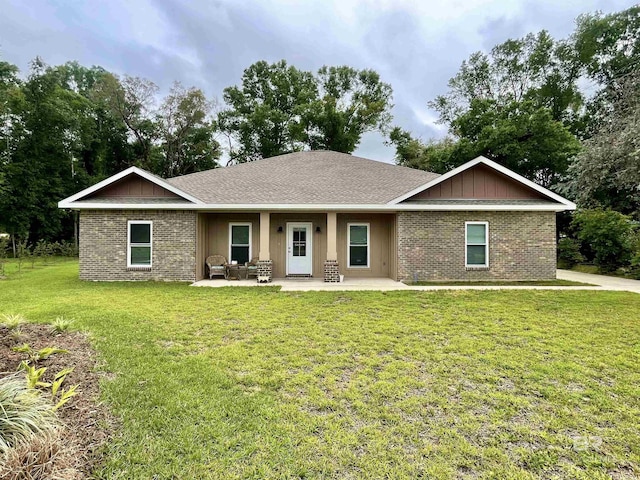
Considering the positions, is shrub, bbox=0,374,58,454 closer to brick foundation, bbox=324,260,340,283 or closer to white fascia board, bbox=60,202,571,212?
white fascia board, bbox=60,202,571,212

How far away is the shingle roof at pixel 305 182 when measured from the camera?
11.6m

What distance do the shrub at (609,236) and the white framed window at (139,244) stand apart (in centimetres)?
1670

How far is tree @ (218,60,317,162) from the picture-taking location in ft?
95.5

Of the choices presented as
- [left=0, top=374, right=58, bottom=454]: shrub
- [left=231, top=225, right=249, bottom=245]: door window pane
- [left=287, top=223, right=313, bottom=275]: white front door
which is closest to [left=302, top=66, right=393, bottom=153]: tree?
[left=287, top=223, right=313, bottom=275]: white front door

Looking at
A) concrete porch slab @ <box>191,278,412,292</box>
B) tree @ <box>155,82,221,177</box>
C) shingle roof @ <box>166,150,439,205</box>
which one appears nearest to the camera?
concrete porch slab @ <box>191,278,412,292</box>

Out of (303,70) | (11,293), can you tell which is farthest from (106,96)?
(11,293)

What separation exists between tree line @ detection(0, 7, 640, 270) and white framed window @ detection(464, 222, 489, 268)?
321 inches

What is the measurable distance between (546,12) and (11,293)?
102 ft

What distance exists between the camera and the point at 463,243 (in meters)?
11.3

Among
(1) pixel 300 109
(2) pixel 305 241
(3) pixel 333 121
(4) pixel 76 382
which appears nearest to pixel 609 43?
(3) pixel 333 121

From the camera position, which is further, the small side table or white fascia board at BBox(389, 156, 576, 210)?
the small side table

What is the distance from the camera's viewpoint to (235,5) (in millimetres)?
14711

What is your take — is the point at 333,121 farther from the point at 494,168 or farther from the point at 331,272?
the point at 331,272

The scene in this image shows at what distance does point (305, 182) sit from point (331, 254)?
3.47 m
